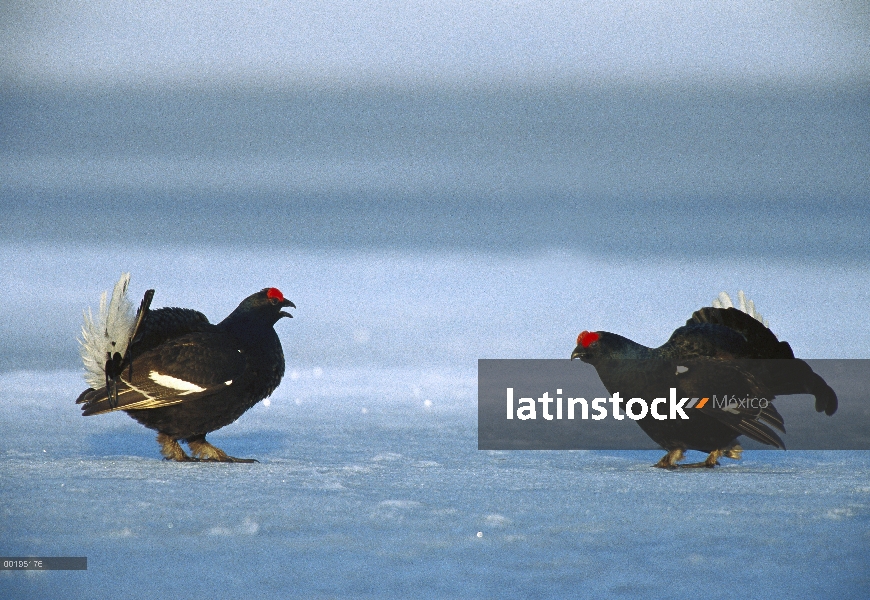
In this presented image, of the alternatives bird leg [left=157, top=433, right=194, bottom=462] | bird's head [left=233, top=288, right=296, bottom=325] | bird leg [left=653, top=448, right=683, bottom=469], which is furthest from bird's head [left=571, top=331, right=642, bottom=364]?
bird leg [left=157, top=433, right=194, bottom=462]

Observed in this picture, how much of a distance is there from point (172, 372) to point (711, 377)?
10.0 ft

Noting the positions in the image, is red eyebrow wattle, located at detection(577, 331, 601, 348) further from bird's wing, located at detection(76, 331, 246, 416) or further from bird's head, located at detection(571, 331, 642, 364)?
bird's wing, located at detection(76, 331, 246, 416)

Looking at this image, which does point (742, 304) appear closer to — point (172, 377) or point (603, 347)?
point (603, 347)

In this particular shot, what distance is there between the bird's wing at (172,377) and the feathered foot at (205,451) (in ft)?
1.17

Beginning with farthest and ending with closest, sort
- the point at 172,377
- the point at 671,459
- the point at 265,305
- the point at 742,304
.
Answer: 1. the point at 742,304
2. the point at 265,305
3. the point at 671,459
4. the point at 172,377

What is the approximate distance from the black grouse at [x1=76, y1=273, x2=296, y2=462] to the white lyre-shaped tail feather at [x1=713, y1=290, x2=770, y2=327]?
283 centimetres

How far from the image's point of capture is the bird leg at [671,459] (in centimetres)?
580

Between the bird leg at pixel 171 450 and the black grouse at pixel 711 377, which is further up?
the black grouse at pixel 711 377

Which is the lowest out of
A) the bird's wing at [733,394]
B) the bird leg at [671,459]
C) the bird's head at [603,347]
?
the bird leg at [671,459]

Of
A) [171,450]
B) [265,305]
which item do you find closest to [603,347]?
[265,305]

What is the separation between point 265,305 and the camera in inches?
239

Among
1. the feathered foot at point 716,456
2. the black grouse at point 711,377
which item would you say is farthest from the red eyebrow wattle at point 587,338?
the feathered foot at point 716,456

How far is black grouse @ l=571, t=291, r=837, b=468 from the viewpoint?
5637 millimetres

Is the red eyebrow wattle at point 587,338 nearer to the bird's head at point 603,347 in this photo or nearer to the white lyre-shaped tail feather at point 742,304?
the bird's head at point 603,347
